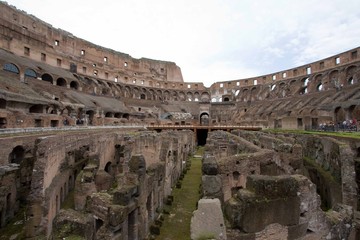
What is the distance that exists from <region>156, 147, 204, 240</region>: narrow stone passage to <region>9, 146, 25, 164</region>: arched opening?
29.7 feet

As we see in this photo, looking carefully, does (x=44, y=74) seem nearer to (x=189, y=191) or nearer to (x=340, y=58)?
(x=189, y=191)

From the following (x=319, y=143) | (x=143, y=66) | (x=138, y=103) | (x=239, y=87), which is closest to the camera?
(x=319, y=143)

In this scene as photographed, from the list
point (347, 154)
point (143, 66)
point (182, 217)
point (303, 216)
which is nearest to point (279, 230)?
point (303, 216)

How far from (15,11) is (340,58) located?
66489 millimetres

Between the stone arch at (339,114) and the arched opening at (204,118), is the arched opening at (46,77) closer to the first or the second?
the arched opening at (204,118)

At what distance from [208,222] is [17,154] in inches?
548

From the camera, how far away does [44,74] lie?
40312mm

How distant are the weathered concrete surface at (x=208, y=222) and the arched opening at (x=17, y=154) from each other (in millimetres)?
12860

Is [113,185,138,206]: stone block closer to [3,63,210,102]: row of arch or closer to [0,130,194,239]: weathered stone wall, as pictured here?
[0,130,194,239]: weathered stone wall

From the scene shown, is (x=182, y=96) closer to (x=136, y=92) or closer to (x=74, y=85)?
(x=136, y=92)

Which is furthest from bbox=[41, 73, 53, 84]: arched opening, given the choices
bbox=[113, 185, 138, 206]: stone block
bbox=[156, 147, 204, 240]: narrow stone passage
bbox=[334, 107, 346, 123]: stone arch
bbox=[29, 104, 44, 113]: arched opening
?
bbox=[334, 107, 346, 123]: stone arch

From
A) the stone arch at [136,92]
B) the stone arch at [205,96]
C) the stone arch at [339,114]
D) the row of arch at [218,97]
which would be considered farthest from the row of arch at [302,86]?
the stone arch at [136,92]

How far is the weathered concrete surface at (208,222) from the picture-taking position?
3.78 m

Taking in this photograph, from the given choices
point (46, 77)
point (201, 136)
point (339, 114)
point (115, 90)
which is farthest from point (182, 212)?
point (115, 90)
